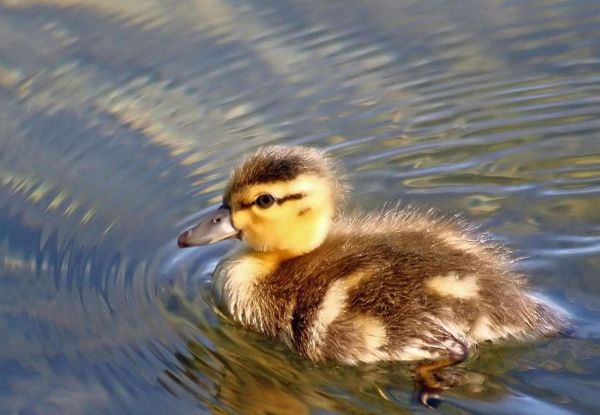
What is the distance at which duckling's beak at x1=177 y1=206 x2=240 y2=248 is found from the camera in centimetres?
402

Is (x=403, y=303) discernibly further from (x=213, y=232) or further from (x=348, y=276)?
(x=213, y=232)

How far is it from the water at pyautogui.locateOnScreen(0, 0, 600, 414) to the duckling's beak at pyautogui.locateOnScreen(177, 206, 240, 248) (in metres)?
0.17

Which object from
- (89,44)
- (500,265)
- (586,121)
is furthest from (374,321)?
(89,44)

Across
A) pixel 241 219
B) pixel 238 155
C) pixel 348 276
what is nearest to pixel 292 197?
pixel 241 219

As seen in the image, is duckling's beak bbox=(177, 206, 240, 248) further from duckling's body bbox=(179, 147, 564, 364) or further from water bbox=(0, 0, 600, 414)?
water bbox=(0, 0, 600, 414)

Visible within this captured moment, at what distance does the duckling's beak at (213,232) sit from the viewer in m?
4.02

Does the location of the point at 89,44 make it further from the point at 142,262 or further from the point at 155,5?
the point at 142,262

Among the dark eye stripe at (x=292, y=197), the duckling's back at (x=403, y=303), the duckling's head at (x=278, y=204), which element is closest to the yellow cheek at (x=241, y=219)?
the duckling's head at (x=278, y=204)

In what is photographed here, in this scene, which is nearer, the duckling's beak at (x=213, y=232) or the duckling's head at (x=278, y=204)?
the duckling's head at (x=278, y=204)

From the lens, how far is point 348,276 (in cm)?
376

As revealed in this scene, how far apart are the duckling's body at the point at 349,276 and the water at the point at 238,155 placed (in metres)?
0.07

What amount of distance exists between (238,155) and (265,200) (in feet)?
2.78

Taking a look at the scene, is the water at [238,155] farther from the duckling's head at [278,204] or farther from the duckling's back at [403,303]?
the duckling's head at [278,204]

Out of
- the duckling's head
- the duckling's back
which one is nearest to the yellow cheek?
the duckling's head
